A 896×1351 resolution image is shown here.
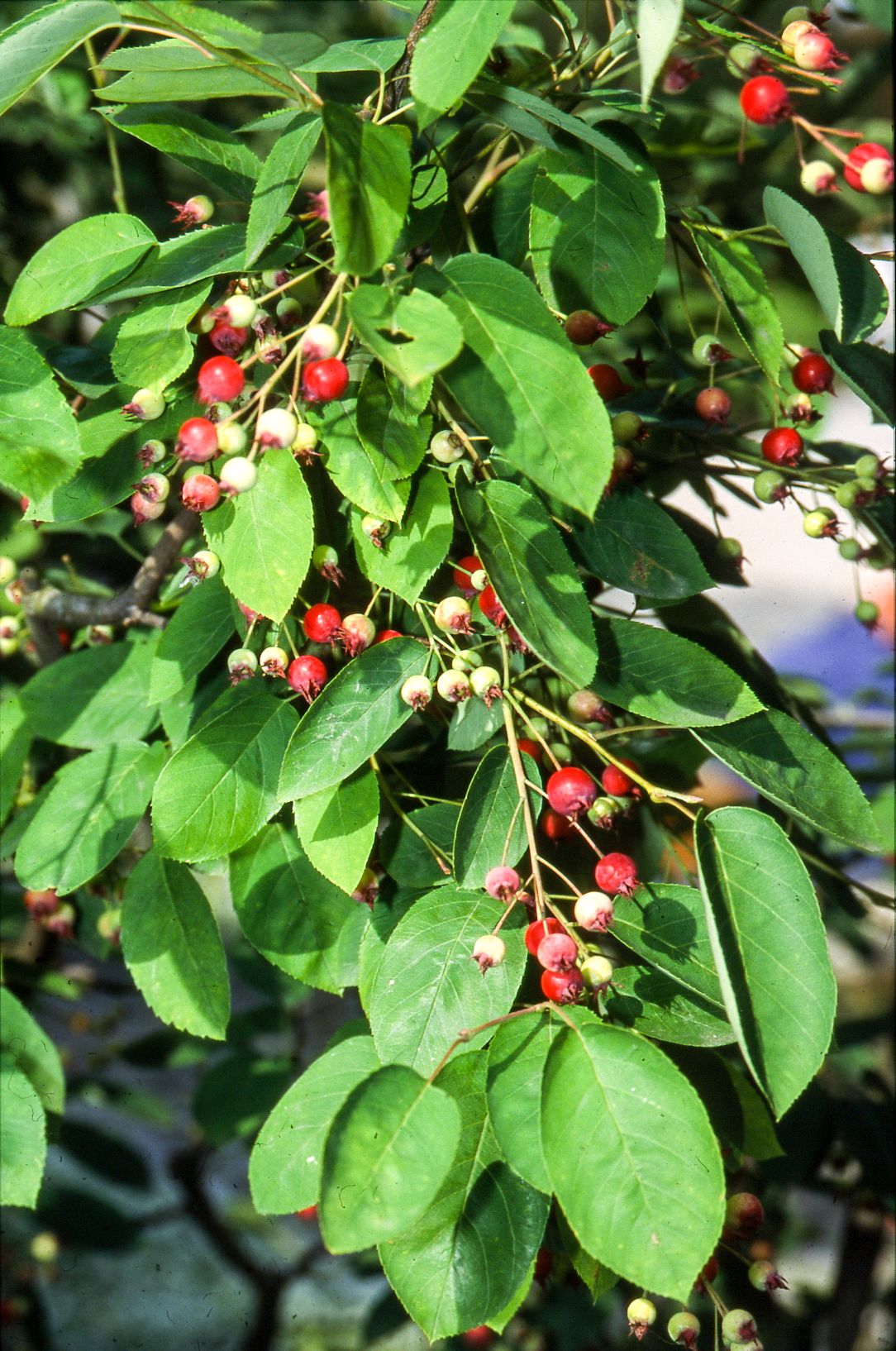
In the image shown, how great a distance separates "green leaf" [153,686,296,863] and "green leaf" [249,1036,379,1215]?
151 mm

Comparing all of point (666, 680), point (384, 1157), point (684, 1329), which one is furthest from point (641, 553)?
point (684, 1329)

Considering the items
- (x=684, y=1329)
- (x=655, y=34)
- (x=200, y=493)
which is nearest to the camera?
(x=655, y=34)

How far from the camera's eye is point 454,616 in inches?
26.7

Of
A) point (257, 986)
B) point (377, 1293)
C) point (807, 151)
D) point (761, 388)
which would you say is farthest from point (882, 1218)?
point (807, 151)

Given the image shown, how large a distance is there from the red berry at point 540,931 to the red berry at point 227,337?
39 cm

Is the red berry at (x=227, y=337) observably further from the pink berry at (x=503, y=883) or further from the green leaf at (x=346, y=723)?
the pink berry at (x=503, y=883)

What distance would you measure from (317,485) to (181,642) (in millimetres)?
158

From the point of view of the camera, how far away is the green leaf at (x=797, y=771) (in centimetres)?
69

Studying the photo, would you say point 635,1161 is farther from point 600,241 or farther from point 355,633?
point 600,241

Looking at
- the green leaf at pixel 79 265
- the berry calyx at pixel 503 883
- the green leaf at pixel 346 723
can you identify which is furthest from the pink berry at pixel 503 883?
the green leaf at pixel 79 265

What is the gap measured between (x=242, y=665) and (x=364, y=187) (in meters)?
0.32

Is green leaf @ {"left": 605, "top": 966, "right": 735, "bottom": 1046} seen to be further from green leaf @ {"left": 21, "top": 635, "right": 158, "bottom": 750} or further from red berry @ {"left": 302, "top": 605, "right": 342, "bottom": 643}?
green leaf @ {"left": 21, "top": 635, "right": 158, "bottom": 750}

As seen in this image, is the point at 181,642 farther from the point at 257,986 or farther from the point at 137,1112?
the point at 137,1112

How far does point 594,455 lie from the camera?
1.92 ft
